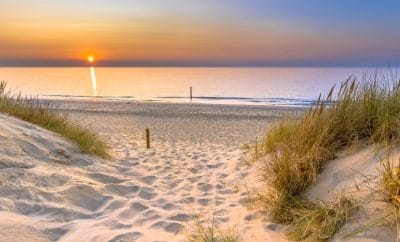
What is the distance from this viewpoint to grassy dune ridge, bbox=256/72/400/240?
10.7 feet

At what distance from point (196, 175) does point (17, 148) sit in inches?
103

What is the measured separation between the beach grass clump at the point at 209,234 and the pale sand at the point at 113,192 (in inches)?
3.4

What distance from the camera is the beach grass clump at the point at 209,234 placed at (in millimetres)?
3000

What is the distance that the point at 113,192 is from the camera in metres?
4.80

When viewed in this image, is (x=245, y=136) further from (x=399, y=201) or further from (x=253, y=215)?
(x=399, y=201)

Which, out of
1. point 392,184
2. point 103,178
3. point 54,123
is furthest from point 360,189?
point 54,123

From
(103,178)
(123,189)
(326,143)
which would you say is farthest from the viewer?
(103,178)

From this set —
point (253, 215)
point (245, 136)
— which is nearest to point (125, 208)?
point (253, 215)

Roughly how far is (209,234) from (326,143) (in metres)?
2.12

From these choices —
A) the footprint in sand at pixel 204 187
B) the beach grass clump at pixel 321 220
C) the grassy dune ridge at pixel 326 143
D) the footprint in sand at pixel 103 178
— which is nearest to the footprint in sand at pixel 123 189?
the footprint in sand at pixel 103 178

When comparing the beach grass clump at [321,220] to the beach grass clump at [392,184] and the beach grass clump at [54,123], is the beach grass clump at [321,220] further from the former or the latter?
the beach grass clump at [54,123]

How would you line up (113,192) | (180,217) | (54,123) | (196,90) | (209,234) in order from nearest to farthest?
(209,234)
(180,217)
(113,192)
(54,123)
(196,90)

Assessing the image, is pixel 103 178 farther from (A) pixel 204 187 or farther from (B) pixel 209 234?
(B) pixel 209 234

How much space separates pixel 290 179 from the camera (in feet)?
13.2
